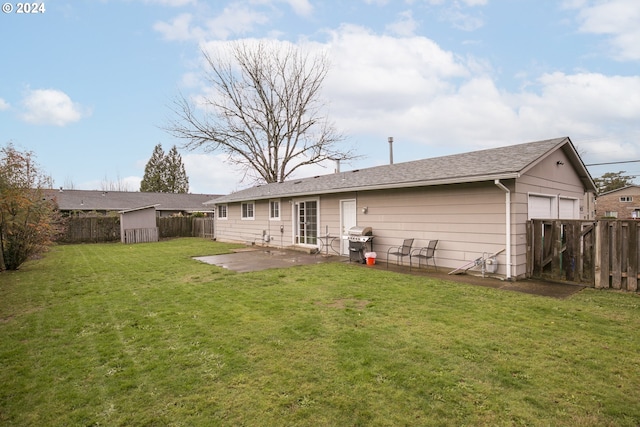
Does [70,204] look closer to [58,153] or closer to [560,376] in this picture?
[58,153]

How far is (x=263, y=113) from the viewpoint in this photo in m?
26.1

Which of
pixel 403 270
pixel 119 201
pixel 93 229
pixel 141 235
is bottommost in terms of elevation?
pixel 403 270

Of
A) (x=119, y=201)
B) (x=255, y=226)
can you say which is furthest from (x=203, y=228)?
(x=119, y=201)

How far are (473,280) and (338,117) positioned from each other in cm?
2041

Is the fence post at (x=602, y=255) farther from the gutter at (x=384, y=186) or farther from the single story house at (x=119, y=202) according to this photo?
the single story house at (x=119, y=202)

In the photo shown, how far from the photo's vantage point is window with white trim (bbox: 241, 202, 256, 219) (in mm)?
17269

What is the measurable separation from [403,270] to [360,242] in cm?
181

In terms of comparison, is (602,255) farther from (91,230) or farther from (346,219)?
(91,230)

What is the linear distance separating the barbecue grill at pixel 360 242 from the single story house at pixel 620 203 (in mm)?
38141

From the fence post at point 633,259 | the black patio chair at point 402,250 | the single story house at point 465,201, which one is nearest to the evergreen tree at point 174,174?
the single story house at point 465,201

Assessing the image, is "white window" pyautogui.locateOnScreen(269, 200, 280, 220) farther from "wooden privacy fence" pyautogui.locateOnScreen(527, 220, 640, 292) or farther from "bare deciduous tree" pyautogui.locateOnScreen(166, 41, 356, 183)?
"bare deciduous tree" pyautogui.locateOnScreen(166, 41, 356, 183)

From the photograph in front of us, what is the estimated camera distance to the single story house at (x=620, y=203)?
1437 inches

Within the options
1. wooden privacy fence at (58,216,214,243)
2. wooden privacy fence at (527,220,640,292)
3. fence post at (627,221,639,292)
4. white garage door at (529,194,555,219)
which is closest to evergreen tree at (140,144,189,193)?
wooden privacy fence at (58,216,214,243)

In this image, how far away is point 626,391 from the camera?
278 centimetres
